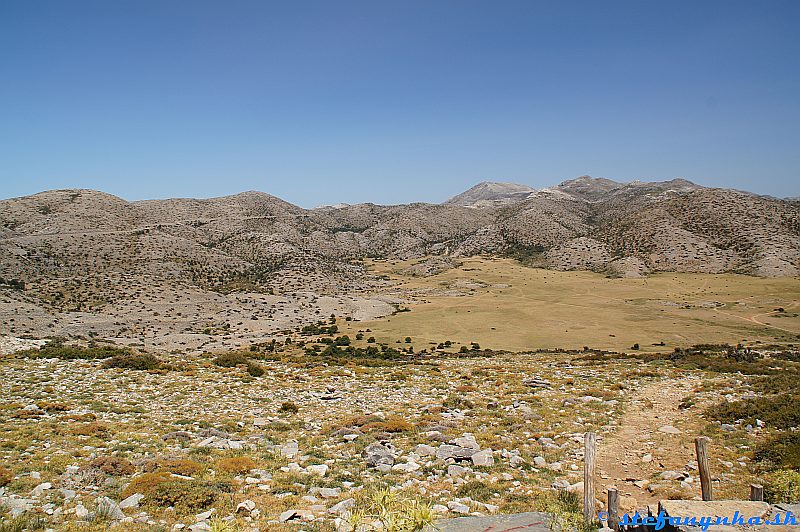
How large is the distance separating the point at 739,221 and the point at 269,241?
5514 inches

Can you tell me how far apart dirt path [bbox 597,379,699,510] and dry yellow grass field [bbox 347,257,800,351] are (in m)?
32.0

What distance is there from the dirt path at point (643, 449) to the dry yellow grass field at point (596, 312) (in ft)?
105

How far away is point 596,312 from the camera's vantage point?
245 feet

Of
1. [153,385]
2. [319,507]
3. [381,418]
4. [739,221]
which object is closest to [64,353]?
[153,385]

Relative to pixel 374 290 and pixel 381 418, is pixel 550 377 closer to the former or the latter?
pixel 381 418

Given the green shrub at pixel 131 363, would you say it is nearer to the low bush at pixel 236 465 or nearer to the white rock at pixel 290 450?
the white rock at pixel 290 450

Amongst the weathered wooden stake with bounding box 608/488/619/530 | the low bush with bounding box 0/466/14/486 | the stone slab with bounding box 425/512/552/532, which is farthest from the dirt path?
the low bush with bounding box 0/466/14/486

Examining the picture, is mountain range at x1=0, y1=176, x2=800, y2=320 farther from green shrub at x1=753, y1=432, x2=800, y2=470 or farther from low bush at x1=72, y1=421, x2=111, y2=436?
green shrub at x1=753, y1=432, x2=800, y2=470

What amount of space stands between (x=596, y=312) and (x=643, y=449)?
63.7m

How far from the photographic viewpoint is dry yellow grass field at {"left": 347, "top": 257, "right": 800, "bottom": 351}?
56.4 metres

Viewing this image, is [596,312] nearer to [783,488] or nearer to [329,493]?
[783,488]

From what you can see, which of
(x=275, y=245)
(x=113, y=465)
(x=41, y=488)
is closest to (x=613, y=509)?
(x=113, y=465)

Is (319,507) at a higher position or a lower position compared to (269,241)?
lower

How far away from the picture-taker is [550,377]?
29844mm
